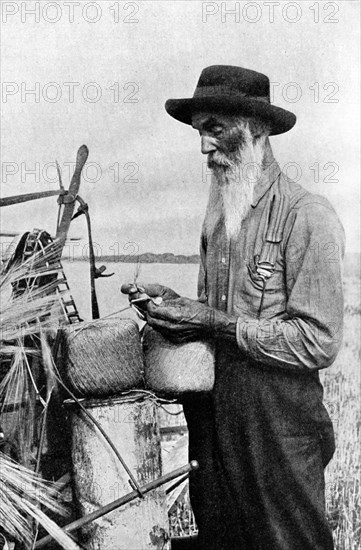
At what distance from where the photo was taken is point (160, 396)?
5.78ft

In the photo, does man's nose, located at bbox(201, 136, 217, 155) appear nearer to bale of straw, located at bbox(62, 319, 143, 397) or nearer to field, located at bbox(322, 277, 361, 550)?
bale of straw, located at bbox(62, 319, 143, 397)

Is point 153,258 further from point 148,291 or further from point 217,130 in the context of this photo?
point 217,130

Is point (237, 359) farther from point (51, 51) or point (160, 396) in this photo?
point (51, 51)

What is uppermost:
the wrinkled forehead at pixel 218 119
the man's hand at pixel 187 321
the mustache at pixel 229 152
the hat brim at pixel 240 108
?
the hat brim at pixel 240 108

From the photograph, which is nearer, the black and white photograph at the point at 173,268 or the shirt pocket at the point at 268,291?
the black and white photograph at the point at 173,268

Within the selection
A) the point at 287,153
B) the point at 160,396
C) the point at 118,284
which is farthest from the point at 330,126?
the point at 160,396

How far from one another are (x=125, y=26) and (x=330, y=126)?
36.4 inches

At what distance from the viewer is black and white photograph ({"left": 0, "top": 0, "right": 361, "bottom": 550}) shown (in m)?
1.66

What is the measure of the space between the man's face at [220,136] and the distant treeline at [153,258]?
50 centimetres

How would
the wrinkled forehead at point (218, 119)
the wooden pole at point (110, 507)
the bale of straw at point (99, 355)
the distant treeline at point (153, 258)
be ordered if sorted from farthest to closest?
the distant treeline at point (153, 258), the wrinkled forehead at point (218, 119), the bale of straw at point (99, 355), the wooden pole at point (110, 507)

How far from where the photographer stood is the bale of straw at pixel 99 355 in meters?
1.63

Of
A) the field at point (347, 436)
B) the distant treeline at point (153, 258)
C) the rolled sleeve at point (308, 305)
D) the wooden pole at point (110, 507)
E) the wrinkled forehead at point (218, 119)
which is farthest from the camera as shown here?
the field at point (347, 436)

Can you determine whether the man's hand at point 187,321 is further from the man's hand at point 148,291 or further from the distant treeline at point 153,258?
the distant treeline at point 153,258

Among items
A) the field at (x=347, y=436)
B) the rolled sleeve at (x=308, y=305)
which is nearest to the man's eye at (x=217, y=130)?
the rolled sleeve at (x=308, y=305)
